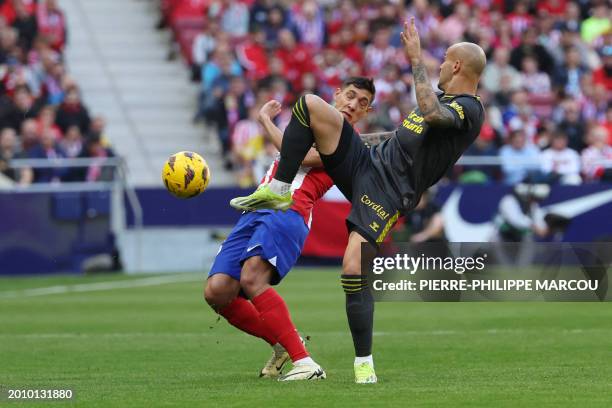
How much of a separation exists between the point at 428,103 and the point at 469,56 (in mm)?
754

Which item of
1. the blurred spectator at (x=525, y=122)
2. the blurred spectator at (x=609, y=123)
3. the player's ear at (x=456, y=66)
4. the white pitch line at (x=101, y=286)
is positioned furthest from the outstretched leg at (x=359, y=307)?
the blurred spectator at (x=609, y=123)

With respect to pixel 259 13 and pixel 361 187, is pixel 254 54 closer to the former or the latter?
pixel 259 13

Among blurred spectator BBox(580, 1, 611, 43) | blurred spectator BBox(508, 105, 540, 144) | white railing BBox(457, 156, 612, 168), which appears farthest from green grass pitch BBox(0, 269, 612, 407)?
blurred spectator BBox(580, 1, 611, 43)

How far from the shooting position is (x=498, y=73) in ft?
89.2

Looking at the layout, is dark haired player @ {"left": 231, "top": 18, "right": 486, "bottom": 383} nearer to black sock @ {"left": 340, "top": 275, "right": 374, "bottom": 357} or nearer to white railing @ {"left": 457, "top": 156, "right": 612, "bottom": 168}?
black sock @ {"left": 340, "top": 275, "right": 374, "bottom": 357}

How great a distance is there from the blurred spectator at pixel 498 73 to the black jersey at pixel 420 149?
17.9 metres

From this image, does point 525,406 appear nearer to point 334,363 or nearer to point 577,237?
point 334,363

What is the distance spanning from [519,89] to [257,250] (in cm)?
1809

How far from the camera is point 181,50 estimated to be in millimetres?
29375

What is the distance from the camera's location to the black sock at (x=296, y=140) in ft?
30.0

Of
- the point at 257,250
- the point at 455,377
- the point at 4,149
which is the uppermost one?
the point at 257,250

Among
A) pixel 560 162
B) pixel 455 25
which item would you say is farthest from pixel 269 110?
pixel 455 25

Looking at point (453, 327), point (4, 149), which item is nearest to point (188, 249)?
point (4, 149)

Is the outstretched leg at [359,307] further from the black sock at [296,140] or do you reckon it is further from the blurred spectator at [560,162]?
the blurred spectator at [560,162]
